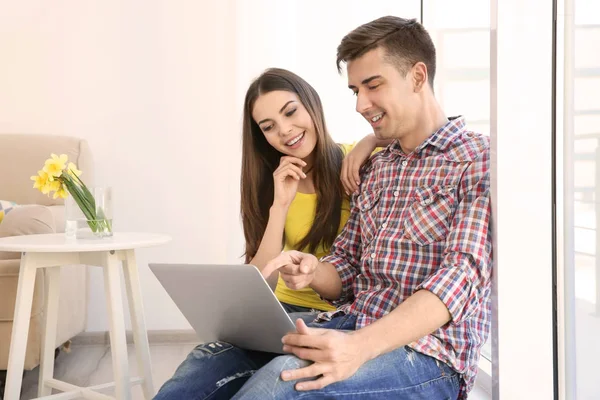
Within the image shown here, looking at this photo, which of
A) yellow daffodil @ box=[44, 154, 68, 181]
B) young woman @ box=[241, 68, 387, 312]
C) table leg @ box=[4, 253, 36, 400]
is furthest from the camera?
yellow daffodil @ box=[44, 154, 68, 181]

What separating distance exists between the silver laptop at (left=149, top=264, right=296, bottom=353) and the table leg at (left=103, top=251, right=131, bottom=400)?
29.3 inches

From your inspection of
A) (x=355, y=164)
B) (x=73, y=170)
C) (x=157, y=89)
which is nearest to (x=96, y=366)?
(x=73, y=170)

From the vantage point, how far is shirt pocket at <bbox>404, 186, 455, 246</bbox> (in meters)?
1.24

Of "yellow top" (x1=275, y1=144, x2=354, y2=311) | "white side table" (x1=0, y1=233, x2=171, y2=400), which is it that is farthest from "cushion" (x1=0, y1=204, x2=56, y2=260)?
"yellow top" (x1=275, y1=144, x2=354, y2=311)

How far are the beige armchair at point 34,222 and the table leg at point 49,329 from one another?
0.11 metres

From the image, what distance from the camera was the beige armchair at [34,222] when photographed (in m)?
2.29

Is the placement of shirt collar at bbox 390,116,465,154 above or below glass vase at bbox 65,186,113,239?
above

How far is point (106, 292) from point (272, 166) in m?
0.64

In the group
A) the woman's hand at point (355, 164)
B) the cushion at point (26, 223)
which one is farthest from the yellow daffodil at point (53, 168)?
the woman's hand at point (355, 164)

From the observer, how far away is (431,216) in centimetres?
125

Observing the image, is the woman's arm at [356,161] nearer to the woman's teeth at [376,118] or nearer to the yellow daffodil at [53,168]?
the woman's teeth at [376,118]

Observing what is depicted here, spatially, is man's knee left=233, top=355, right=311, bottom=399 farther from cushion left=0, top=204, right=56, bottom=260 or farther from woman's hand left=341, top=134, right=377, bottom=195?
cushion left=0, top=204, right=56, bottom=260

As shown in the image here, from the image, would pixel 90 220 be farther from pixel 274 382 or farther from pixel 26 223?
pixel 274 382

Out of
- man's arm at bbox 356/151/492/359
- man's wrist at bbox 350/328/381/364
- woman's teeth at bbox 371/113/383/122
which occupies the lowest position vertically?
man's wrist at bbox 350/328/381/364
